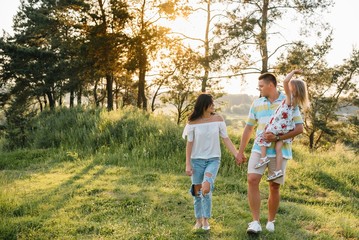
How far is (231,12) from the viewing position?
56.0 ft

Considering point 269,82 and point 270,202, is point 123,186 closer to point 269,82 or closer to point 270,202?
point 270,202

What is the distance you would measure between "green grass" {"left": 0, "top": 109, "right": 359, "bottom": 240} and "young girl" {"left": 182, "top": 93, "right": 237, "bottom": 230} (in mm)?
735

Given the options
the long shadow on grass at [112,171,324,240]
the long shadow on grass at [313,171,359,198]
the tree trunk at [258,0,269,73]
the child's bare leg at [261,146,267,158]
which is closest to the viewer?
the child's bare leg at [261,146,267,158]

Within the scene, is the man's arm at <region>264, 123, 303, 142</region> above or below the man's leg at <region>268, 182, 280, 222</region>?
above

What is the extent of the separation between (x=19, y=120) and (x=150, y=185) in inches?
Result: 418

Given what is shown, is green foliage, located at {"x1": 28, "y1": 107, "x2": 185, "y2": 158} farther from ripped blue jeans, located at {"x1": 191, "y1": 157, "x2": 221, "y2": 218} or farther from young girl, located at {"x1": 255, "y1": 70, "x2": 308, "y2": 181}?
young girl, located at {"x1": 255, "y1": 70, "x2": 308, "y2": 181}

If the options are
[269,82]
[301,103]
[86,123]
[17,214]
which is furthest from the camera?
[86,123]

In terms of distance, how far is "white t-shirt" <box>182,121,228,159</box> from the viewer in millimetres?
4492

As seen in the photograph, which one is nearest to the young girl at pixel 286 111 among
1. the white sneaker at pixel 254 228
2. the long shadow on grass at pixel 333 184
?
the white sneaker at pixel 254 228

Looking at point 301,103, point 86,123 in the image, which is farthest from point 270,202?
point 86,123

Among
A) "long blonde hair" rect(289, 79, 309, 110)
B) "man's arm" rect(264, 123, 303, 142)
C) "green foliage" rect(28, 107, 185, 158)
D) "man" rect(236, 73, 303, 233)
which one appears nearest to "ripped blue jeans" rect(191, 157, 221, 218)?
"man" rect(236, 73, 303, 233)

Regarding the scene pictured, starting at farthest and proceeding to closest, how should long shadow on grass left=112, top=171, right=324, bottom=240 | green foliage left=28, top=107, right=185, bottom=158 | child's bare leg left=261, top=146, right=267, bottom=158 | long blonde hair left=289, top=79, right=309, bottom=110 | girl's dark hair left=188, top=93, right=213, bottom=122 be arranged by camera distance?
green foliage left=28, top=107, right=185, bottom=158, long shadow on grass left=112, top=171, right=324, bottom=240, girl's dark hair left=188, top=93, right=213, bottom=122, child's bare leg left=261, top=146, right=267, bottom=158, long blonde hair left=289, top=79, right=309, bottom=110

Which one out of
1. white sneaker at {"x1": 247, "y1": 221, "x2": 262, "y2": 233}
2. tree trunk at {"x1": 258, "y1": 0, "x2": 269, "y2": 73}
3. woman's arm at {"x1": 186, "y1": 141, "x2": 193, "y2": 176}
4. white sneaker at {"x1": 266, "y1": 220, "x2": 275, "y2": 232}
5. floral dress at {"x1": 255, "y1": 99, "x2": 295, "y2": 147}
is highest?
tree trunk at {"x1": 258, "y1": 0, "x2": 269, "y2": 73}

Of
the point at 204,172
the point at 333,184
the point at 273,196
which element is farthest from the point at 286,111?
the point at 333,184
